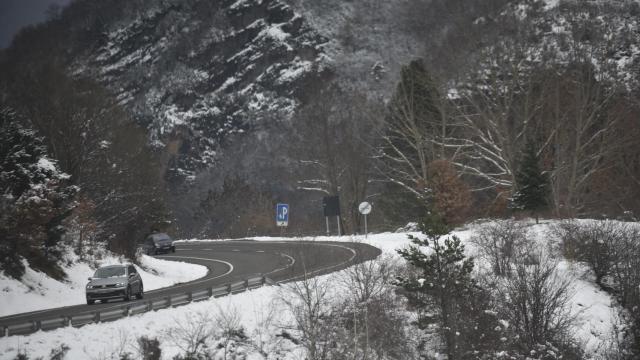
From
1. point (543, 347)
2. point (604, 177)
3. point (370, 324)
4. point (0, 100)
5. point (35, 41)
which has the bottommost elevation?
point (543, 347)

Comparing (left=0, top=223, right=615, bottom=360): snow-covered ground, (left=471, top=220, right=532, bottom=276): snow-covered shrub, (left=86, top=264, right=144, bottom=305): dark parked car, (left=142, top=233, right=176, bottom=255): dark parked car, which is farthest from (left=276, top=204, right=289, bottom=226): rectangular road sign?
(left=142, top=233, right=176, bottom=255): dark parked car

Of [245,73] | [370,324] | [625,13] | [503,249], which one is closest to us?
[370,324]

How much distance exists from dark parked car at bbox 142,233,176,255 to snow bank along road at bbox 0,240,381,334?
2.17 feet

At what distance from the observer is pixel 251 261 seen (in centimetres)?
3806

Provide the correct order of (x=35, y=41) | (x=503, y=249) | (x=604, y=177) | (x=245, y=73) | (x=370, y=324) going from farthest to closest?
(x=245, y=73), (x=35, y=41), (x=604, y=177), (x=503, y=249), (x=370, y=324)

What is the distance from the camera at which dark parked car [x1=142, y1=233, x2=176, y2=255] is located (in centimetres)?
4722

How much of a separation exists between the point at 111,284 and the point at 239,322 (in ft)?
16.8

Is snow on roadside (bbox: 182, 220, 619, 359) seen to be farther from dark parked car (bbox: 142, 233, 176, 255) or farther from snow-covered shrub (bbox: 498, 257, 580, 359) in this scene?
dark parked car (bbox: 142, 233, 176, 255)

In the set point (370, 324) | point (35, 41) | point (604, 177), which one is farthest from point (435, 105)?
point (35, 41)

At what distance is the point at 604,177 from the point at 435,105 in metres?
15.3

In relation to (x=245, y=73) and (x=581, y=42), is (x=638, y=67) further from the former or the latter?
(x=245, y=73)

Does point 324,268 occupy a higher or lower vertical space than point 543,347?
higher

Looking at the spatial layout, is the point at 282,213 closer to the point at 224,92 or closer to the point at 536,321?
the point at 536,321

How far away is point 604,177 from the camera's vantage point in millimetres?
52531
